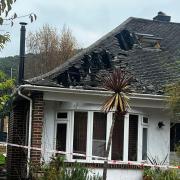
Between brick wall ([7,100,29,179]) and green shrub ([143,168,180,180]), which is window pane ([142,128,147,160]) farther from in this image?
brick wall ([7,100,29,179])

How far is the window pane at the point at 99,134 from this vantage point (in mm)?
15070

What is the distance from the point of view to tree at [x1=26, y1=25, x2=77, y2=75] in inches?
1842

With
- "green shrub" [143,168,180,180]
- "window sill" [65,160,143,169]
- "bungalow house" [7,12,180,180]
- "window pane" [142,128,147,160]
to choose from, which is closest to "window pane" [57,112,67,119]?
"bungalow house" [7,12,180,180]

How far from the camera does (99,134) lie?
15117 mm

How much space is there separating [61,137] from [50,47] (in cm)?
3329

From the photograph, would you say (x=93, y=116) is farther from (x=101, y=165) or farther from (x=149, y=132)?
(x=149, y=132)

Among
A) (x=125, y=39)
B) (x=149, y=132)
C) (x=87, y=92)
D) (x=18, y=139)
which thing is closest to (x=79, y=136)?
(x=87, y=92)

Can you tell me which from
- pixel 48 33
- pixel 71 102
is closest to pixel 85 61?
pixel 71 102

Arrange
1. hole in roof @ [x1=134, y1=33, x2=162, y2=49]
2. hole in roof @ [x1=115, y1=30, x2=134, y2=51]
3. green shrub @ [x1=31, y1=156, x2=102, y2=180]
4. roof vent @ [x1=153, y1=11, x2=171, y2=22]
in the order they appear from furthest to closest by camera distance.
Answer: roof vent @ [x1=153, y1=11, x2=171, y2=22] < hole in roof @ [x1=134, y1=33, x2=162, y2=49] < hole in roof @ [x1=115, y1=30, x2=134, y2=51] < green shrub @ [x1=31, y1=156, x2=102, y2=180]

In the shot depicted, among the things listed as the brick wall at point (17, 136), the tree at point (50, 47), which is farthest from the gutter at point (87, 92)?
the tree at point (50, 47)

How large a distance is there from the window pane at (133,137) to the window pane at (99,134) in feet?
2.87

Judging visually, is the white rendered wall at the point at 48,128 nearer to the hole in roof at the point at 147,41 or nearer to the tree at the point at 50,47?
the hole in roof at the point at 147,41

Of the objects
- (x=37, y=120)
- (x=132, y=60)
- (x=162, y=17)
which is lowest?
(x=37, y=120)

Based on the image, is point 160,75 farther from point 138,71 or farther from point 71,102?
point 71,102
